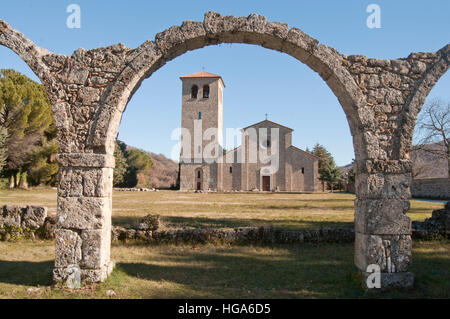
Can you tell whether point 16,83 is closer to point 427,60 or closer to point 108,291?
point 108,291

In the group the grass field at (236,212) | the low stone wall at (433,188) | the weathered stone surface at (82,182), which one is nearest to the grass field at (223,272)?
the weathered stone surface at (82,182)

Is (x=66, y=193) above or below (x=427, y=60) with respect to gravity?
below

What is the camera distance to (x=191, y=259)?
6.99 m

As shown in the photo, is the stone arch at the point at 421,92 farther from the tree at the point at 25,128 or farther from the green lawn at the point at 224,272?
the tree at the point at 25,128

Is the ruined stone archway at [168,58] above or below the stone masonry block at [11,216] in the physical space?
above

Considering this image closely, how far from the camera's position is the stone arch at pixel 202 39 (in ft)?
17.2

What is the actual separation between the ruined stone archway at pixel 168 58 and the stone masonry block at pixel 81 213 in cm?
2

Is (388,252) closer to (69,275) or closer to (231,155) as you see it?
(69,275)

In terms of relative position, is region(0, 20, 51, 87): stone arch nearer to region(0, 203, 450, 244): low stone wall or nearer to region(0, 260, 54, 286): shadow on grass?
region(0, 260, 54, 286): shadow on grass

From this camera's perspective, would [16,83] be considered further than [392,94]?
Yes

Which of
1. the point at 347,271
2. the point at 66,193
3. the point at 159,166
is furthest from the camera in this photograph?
the point at 159,166

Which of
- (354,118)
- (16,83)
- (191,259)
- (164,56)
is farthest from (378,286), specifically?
(16,83)

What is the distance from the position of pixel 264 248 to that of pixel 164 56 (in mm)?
5224
